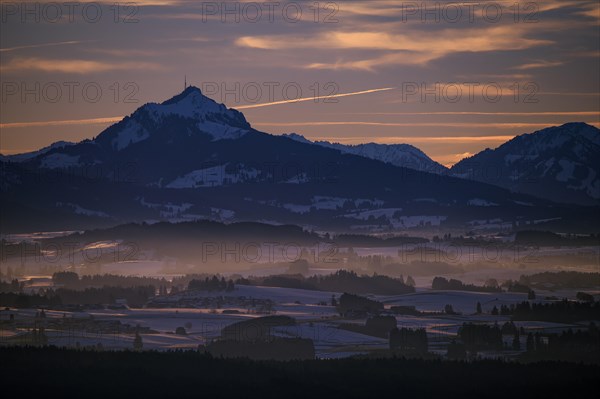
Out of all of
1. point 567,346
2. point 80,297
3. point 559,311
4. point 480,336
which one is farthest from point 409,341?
point 80,297

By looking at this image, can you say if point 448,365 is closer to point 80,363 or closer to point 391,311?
point 80,363

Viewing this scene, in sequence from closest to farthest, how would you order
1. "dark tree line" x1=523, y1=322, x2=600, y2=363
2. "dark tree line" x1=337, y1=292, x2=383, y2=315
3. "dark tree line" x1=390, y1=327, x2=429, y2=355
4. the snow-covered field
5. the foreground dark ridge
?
the foreground dark ridge, "dark tree line" x1=523, y1=322, x2=600, y2=363, the snow-covered field, "dark tree line" x1=390, y1=327, x2=429, y2=355, "dark tree line" x1=337, y1=292, x2=383, y2=315

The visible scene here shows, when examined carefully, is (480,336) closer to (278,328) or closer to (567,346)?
(567,346)

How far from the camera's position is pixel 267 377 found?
10469 cm

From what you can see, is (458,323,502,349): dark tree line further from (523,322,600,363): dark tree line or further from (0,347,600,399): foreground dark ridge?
(0,347,600,399): foreground dark ridge

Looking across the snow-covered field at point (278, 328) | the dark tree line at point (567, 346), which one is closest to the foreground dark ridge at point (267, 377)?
the dark tree line at point (567, 346)

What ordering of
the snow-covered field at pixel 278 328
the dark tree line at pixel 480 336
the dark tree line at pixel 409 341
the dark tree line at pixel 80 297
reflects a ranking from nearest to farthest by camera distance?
the snow-covered field at pixel 278 328
the dark tree line at pixel 409 341
the dark tree line at pixel 480 336
the dark tree line at pixel 80 297

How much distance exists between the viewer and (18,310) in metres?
157

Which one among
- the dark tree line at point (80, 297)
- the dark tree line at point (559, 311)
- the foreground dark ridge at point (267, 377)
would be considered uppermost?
the dark tree line at point (80, 297)

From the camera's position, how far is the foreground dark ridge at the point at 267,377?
9869 centimetres

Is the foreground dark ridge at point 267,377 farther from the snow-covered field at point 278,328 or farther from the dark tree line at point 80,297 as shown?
the dark tree line at point 80,297

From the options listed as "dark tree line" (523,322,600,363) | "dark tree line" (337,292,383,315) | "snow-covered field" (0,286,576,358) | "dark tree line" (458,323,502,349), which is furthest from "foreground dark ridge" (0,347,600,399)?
"dark tree line" (337,292,383,315)

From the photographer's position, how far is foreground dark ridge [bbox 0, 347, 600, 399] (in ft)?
324

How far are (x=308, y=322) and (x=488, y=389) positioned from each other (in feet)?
183
